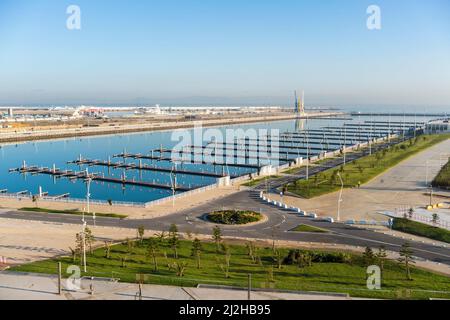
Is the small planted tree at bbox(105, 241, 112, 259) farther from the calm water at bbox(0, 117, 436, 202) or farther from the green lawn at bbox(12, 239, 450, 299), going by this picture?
the calm water at bbox(0, 117, 436, 202)

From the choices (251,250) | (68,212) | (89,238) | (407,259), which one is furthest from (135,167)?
(407,259)

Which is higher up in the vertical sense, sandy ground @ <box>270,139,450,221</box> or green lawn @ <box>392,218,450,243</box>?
sandy ground @ <box>270,139,450,221</box>

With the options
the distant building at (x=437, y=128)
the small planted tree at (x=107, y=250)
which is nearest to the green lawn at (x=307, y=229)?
the small planted tree at (x=107, y=250)

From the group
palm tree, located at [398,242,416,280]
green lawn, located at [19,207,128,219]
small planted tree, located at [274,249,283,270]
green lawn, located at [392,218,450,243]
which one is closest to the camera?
palm tree, located at [398,242,416,280]

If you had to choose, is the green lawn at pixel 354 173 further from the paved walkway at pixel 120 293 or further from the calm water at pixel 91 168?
the paved walkway at pixel 120 293

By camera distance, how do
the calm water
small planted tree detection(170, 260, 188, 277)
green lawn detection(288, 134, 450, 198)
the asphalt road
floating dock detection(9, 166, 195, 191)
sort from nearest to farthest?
small planted tree detection(170, 260, 188, 277) < the asphalt road < green lawn detection(288, 134, 450, 198) < the calm water < floating dock detection(9, 166, 195, 191)

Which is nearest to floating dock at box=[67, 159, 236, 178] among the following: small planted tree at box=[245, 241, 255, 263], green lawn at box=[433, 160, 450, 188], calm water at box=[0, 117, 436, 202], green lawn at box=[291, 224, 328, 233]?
calm water at box=[0, 117, 436, 202]
